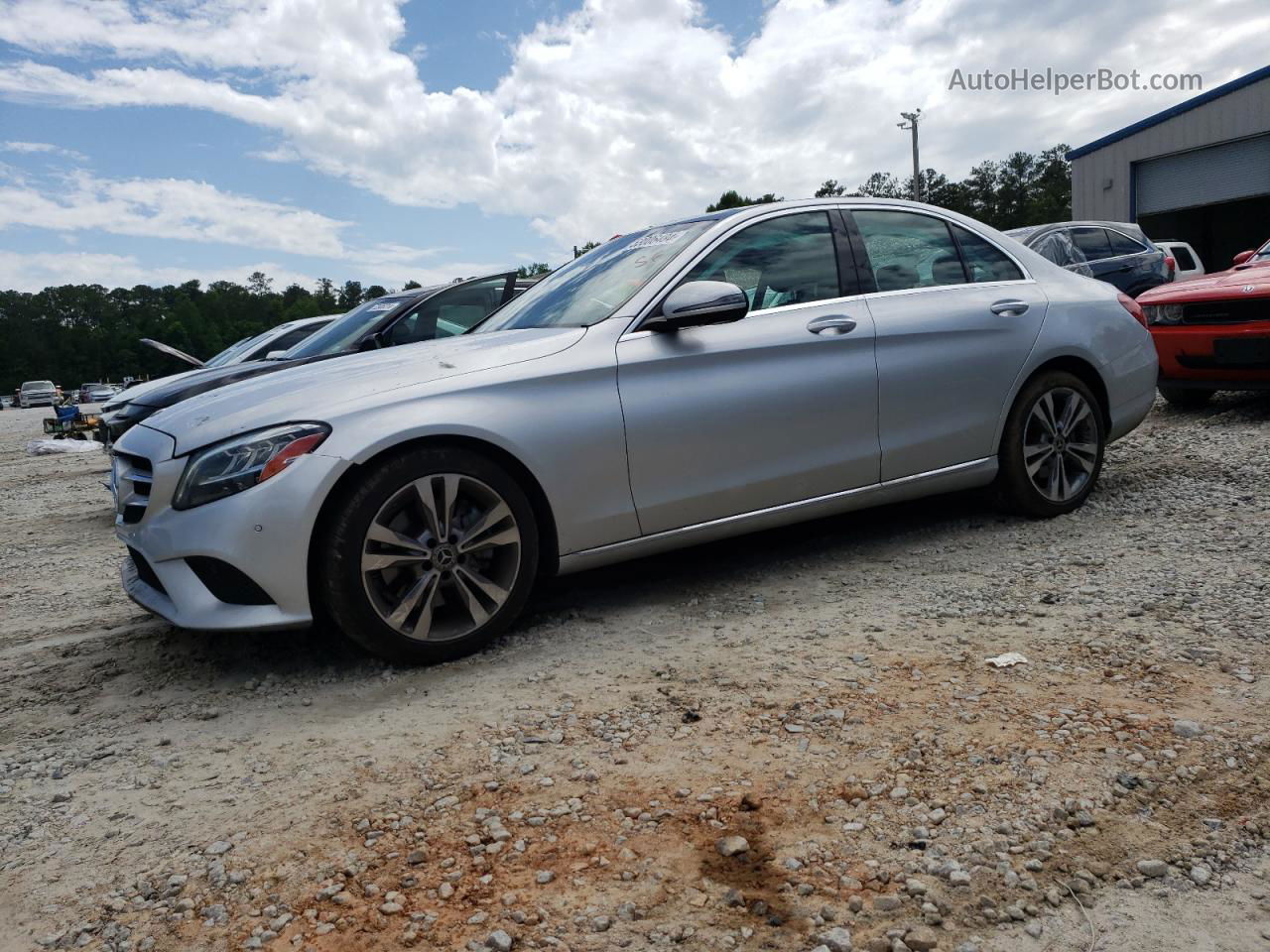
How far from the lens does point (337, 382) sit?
3.57m

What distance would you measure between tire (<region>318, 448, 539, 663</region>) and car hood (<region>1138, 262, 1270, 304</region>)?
6114 mm

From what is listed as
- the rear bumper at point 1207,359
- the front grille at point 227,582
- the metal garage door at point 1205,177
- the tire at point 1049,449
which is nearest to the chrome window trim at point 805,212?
the tire at point 1049,449

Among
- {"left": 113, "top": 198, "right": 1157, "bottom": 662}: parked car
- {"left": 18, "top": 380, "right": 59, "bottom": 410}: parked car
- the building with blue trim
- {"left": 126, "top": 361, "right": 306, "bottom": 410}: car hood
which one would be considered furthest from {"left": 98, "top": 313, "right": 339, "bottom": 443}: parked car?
{"left": 18, "top": 380, "right": 59, "bottom": 410}: parked car

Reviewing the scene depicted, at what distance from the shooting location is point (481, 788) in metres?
2.56

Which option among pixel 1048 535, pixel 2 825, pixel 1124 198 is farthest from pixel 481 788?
pixel 1124 198

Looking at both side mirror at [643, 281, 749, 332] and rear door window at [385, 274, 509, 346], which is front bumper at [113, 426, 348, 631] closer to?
side mirror at [643, 281, 749, 332]

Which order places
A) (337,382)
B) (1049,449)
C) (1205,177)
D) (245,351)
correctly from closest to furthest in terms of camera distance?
(337,382) < (1049,449) < (245,351) < (1205,177)

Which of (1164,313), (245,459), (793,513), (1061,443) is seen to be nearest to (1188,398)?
(1164,313)

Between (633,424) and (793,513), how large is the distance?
88 centimetres

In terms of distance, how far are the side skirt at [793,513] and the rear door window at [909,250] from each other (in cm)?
90

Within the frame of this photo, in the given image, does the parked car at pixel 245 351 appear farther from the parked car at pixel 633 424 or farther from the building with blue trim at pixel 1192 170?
the building with blue trim at pixel 1192 170

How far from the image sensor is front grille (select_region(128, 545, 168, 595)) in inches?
140

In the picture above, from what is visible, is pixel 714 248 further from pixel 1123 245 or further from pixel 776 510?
pixel 1123 245

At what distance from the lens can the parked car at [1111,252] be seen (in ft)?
41.6
